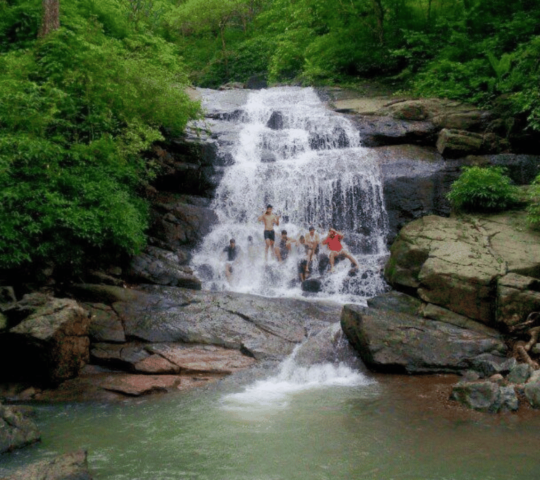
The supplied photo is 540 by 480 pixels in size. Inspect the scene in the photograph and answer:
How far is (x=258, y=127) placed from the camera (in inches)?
707

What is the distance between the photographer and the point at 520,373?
742cm

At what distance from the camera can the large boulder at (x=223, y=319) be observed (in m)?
9.40

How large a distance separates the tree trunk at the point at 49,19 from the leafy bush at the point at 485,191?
10.7m

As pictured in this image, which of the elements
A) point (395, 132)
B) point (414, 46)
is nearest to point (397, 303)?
point (395, 132)

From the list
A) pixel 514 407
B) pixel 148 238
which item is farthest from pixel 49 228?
pixel 514 407

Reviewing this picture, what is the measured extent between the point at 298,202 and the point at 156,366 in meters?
7.67

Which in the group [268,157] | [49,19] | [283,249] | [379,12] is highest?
[379,12]

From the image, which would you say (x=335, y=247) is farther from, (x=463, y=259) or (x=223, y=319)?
(x=223, y=319)

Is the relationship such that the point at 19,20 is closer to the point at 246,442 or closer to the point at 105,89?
the point at 105,89

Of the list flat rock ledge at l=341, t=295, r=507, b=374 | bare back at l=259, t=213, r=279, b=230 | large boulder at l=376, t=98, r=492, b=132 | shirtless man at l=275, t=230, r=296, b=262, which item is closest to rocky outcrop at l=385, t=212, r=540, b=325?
flat rock ledge at l=341, t=295, r=507, b=374

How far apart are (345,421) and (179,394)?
8.79ft

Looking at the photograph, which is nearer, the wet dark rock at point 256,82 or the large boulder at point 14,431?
the large boulder at point 14,431

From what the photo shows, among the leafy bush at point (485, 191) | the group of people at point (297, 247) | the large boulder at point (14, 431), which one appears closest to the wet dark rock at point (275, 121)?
the group of people at point (297, 247)

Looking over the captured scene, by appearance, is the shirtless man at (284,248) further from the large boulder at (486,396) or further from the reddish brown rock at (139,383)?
A: the large boulder at (486,396)
